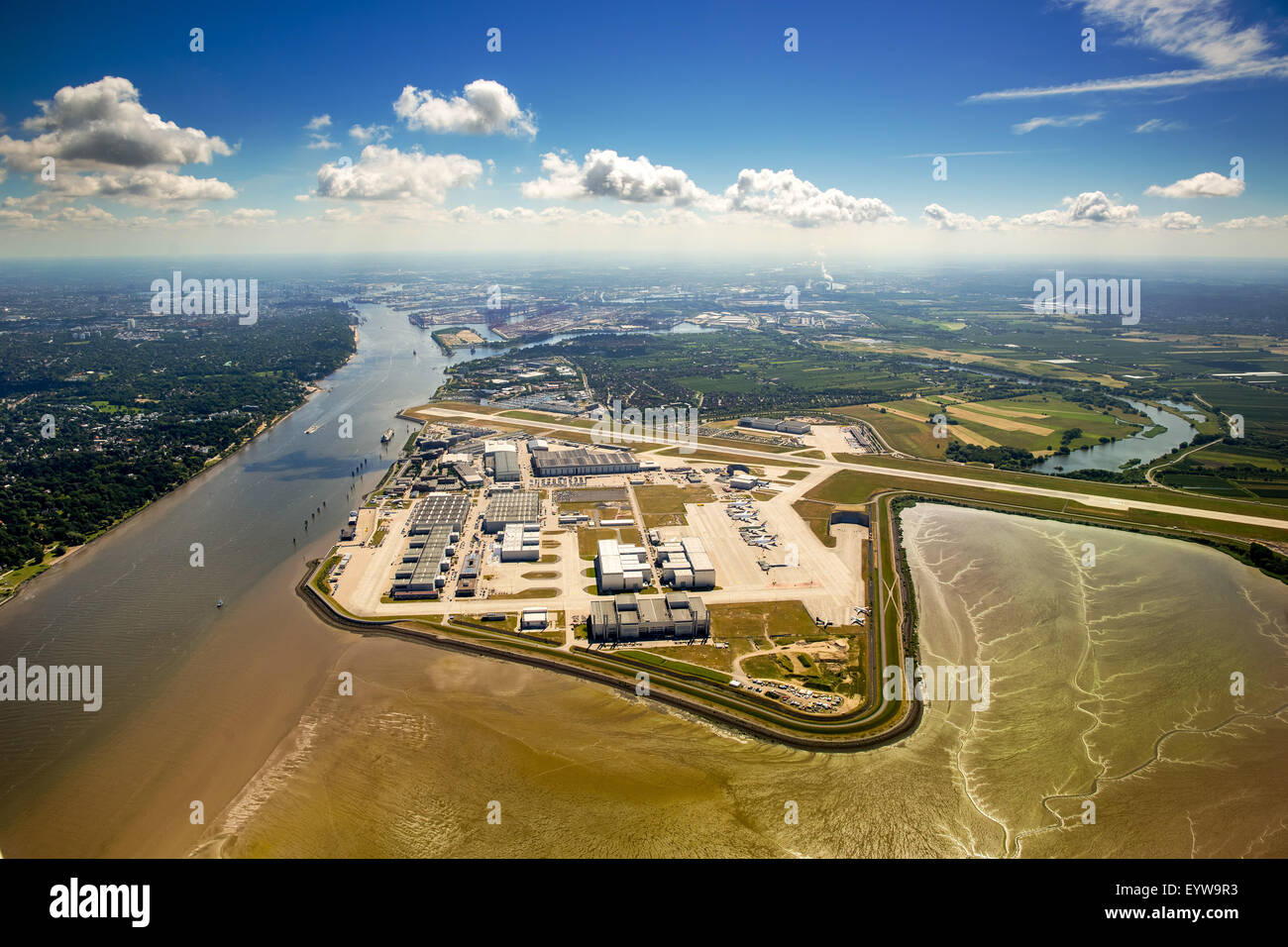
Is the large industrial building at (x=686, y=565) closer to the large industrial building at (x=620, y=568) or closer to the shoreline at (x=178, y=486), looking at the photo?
the large industrial building at (x=620, y=568)

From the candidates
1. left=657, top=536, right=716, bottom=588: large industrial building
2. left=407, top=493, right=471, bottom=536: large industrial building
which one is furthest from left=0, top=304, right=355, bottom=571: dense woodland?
left=657, top=536, right=716, bottom=588: large industrial building

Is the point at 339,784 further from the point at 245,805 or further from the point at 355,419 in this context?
the point at 355,419

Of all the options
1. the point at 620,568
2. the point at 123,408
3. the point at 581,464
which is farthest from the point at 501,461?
the point at 123,408

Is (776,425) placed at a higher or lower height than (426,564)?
higher

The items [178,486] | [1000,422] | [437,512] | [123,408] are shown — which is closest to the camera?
[437,512]

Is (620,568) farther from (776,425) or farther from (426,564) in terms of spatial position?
(776,425)

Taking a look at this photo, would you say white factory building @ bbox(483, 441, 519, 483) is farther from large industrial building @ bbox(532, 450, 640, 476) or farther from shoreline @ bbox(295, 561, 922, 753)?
shoreline @ bbox(295, 561, 922, 753)
